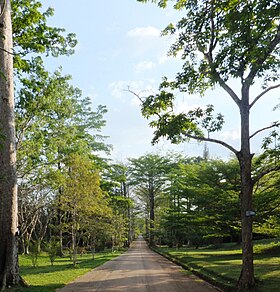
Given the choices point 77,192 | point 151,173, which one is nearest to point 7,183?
point 77,192

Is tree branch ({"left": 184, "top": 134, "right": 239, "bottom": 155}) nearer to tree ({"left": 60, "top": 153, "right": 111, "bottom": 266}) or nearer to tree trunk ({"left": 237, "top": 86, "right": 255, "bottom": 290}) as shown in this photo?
tree trunk ({"left": 237, "top": 86, "right": 255, "bottom": 290})

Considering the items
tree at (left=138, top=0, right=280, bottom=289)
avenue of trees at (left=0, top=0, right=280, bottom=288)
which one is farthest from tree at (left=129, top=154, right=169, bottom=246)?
tree at (left=138, top=0, right=280, bottom=289)

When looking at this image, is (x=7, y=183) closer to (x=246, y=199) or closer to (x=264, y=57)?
(x=246, y=199)

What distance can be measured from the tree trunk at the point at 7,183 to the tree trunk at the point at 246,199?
6184mm

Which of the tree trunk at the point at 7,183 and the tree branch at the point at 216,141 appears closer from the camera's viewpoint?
the tree trunk at the point at 7,183

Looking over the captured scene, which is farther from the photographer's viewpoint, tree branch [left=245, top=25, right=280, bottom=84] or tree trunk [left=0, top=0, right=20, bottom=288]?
tree trunk [left=0, top=0, right=20, bottom=288]

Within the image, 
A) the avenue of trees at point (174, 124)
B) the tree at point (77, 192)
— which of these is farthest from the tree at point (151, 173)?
the tree at point (77, 192)

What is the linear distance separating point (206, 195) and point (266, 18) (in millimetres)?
13879

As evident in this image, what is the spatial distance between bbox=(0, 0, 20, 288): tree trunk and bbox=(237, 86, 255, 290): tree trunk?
6.18 meters

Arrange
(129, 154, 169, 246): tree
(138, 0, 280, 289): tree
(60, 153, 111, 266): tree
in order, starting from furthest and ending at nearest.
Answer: (129, 154, 169, 246): tree < (60, 153, 111, 266): tree < (138, 0, 280, 289): tree

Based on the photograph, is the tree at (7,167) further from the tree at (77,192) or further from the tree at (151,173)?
the tree at (151,173)

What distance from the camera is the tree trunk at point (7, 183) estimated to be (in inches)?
360

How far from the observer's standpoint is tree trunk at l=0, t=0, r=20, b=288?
9.13 meters

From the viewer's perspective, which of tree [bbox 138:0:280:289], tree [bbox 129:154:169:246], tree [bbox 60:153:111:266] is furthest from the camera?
tree [bbox 129:154:169:246]
